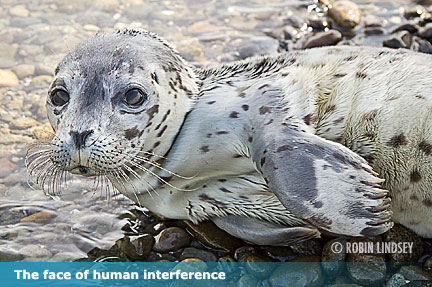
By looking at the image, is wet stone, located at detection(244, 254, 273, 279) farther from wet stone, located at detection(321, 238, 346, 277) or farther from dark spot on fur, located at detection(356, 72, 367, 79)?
dark spot on fur, located at detection(356, 72, 367, 79)

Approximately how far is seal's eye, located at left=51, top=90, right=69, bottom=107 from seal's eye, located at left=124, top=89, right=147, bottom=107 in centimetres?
31

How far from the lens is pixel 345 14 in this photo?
6.01 meters

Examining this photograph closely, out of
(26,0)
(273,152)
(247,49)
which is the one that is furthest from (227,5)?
(273,152)

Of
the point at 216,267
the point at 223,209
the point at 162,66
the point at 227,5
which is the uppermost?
the point at 162,66

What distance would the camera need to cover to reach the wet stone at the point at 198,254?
3.82 meters

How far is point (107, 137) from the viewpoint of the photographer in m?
3.28

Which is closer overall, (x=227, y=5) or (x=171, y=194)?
(x=171, y=194)

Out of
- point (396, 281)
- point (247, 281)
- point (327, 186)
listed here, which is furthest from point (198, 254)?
point (396, 281)

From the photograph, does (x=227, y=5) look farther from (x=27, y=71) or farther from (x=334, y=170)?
(x=334, y=170)

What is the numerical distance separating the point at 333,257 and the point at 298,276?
0.24 m

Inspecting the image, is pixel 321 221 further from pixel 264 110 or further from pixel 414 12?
pixel 414 12

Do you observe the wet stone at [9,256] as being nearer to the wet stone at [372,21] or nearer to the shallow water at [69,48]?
the shallow water at [69,48]

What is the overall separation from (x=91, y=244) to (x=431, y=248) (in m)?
1.97

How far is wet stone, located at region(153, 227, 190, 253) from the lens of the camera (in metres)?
3.89
